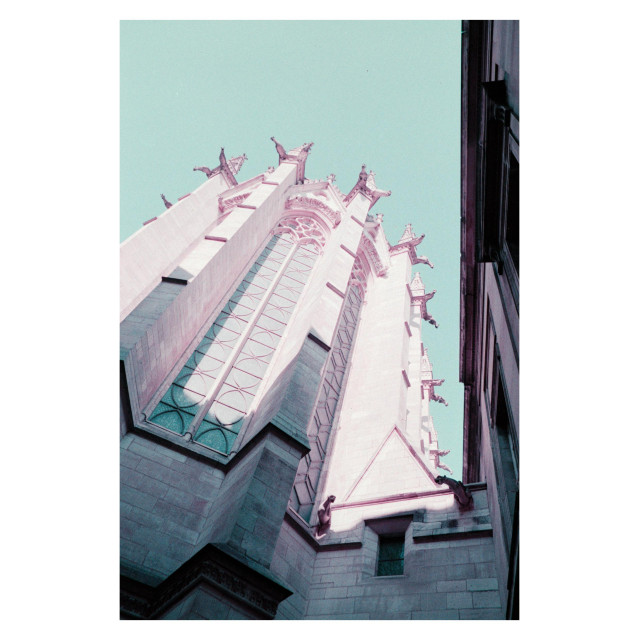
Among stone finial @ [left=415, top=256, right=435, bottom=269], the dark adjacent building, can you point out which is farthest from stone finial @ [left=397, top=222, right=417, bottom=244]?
the dark adjacent building

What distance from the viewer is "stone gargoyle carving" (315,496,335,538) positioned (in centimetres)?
772

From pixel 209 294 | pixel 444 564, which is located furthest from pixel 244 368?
pixel 444 564

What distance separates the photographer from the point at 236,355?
10367 mm

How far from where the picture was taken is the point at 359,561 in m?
6.94

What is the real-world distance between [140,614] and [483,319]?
5.96m

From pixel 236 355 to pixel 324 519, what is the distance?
3.88 m

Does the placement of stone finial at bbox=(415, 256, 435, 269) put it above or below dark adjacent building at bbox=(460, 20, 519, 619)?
above

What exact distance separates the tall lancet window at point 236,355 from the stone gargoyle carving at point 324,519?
1799 millimetres

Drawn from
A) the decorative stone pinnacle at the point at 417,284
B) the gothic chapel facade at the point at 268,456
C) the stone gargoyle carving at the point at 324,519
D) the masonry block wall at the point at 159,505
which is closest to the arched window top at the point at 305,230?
the gothic chapel facade at the point at 268,456

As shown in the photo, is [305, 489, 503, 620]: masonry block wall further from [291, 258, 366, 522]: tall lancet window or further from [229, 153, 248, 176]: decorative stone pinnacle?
[229, 153, 248, 176]: decorative stone pinnacle

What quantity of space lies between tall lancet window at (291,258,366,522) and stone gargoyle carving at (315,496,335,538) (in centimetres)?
59

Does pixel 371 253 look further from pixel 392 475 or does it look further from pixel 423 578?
pixel 423 578

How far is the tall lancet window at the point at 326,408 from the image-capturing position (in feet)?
28.4

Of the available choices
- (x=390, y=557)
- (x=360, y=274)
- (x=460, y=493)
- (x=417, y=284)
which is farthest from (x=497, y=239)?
(x=417, y=284)
